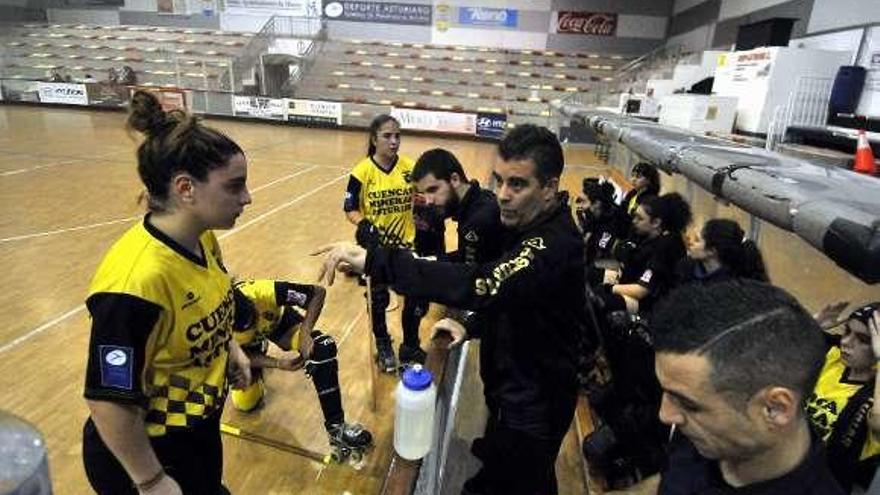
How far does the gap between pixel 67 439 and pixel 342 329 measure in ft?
6.91

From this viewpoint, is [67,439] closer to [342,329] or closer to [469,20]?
[342,329]

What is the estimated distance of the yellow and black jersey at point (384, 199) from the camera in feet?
13.8

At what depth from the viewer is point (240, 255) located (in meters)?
6.20

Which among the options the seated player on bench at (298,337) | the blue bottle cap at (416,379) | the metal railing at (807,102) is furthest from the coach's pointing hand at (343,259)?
the metal railing at (807,102)

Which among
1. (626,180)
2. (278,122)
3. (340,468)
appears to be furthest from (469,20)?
(340,468)

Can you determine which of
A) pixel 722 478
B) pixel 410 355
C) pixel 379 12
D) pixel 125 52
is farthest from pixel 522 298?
pixel 125 52

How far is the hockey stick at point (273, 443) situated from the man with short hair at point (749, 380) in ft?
8.08

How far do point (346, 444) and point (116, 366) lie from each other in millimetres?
1865

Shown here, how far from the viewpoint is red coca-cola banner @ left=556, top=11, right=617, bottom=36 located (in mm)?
21188

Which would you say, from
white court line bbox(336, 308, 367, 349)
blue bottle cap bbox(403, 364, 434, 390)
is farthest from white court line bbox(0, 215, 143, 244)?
blue bottle cap bbox(403, 364, 434, 390)

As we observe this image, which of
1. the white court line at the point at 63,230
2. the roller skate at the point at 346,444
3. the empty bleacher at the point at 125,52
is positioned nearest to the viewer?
the roller skate at the point at 346,444

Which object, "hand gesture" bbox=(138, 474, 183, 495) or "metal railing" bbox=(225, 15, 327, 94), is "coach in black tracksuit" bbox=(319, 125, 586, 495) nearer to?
"hand gesture" bbox=(138, 474, 183, 495)

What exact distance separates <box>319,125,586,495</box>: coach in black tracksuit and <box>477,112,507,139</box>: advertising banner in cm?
1600

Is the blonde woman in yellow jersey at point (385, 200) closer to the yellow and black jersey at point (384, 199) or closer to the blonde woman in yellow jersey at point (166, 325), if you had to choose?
the yellow and black jersey at point (384, 199)
